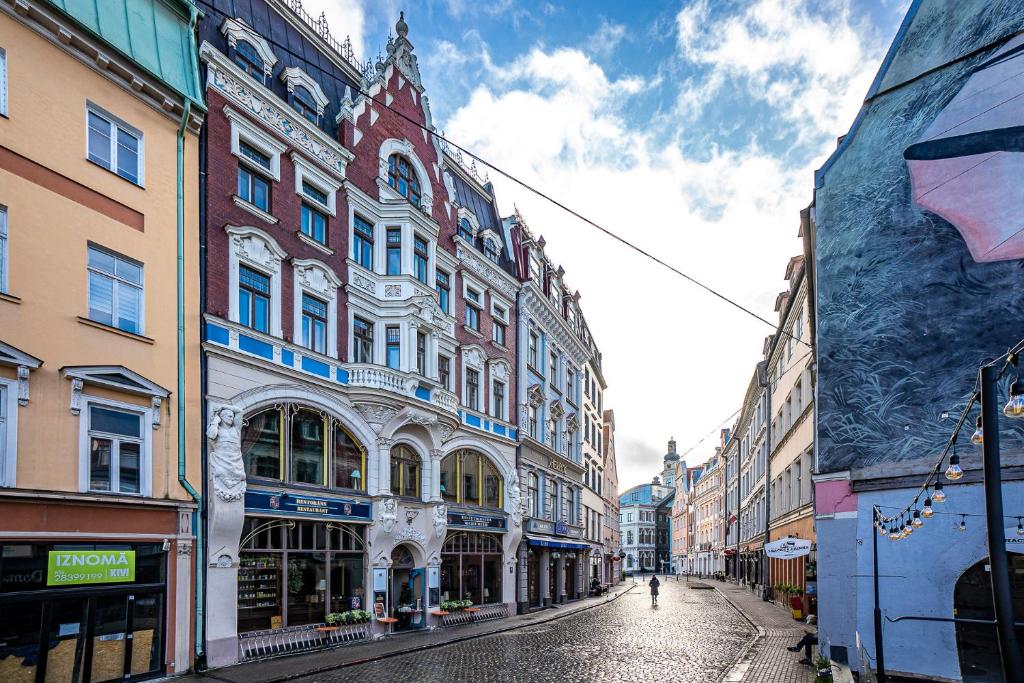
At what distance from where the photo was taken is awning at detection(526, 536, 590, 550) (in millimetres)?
31987

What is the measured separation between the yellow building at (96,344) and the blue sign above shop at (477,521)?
448 inches

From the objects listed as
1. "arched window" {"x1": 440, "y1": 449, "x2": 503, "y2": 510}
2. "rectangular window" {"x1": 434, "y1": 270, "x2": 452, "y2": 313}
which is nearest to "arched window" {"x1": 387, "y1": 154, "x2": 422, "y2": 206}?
"rectangular window" {"x1": 434, "y1": 270, "x2": 452, "y2": 313}

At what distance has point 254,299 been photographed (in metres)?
19.1

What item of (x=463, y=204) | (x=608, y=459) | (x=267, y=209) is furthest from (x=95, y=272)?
(x=608, y=459)

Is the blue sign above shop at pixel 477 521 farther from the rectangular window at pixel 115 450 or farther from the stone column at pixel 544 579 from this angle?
the rectangular window at pixel 115 450

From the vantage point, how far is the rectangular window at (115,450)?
14258 millimetres

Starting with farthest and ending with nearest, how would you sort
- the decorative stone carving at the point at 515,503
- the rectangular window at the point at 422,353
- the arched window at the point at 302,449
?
the decorative stone carving at the point at 515,503
the rectangular window at the point at 422,353
the arched window at the point at 302,449

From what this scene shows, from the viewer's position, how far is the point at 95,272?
48.5 feet

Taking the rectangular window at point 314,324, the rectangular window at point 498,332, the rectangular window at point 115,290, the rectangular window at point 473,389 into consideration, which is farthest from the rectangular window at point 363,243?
the rectangular window at point 498,332

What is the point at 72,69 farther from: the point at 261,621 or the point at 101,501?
the point at 261,621

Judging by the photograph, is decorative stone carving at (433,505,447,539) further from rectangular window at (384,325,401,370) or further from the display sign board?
the display sign board

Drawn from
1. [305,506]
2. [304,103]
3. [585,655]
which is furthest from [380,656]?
[304,103]

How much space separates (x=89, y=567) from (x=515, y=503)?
18.7 m

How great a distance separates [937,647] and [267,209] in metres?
18.8
